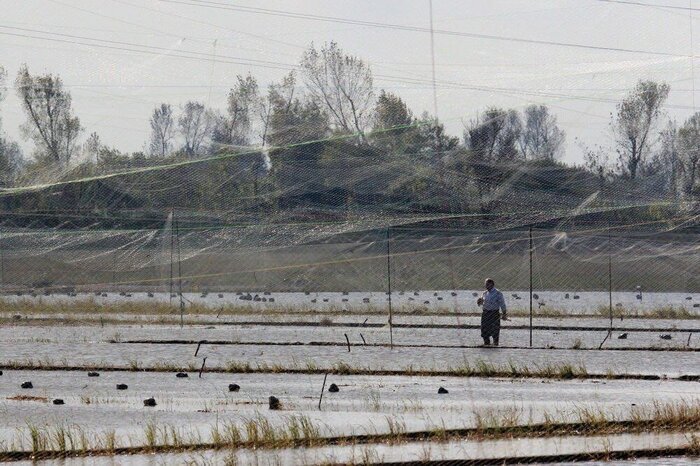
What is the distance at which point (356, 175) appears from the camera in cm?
3775

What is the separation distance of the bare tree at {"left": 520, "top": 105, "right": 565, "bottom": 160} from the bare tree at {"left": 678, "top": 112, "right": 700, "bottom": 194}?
3.77 m

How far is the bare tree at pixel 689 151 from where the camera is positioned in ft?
134

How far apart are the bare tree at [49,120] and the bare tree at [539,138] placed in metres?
17.7

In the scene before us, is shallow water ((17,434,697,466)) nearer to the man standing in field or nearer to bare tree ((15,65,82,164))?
the man standing in field

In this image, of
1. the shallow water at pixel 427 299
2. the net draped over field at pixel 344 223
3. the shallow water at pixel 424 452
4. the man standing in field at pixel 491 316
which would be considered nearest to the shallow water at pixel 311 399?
the shallow water at pixel 424 452

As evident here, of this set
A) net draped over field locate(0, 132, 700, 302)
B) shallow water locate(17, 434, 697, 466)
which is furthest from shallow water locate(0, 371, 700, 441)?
net draped over field locate(0, 132, 700, 302)

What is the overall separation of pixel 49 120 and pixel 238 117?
28.2 feet

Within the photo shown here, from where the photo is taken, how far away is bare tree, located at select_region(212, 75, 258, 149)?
4425 cm

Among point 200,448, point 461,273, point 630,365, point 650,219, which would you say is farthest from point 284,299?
point 200,448

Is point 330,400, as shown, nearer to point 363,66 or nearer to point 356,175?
point 356,175

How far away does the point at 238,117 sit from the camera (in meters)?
45.4

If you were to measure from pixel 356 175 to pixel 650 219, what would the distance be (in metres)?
10.1

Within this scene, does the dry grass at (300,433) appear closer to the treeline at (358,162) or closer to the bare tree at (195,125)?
the treeline at (358,162)

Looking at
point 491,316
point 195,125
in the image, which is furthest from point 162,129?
point 491,316
